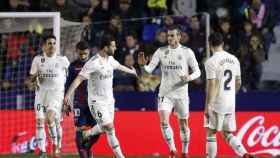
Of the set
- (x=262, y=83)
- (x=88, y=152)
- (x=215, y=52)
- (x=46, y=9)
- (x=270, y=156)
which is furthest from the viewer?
(x=46, y=9)

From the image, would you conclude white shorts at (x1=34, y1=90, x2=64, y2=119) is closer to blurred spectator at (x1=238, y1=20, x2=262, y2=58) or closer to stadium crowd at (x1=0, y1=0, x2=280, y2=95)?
stadium crowd at (x1=0, y1=0, x2=280, y2=95)

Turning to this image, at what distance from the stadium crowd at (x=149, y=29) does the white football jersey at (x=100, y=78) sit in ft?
18.1

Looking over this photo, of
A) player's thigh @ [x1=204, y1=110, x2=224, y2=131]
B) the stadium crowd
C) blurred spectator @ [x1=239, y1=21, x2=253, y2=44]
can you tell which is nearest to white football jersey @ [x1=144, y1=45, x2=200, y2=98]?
player's thigh @ [x1=204, y1=110, x2=224, y2=131]

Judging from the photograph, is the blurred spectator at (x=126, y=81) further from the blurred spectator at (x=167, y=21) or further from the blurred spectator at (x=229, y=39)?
the blurred spectator at (x=229, y=39)

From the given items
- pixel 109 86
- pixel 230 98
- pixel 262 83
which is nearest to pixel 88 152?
pixel 109 86

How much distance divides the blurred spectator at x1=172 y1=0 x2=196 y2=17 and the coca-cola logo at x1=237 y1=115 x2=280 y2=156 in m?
4.33

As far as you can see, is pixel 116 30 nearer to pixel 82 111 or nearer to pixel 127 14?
pixel 127 14

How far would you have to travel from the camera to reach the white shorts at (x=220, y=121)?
17.3 meters

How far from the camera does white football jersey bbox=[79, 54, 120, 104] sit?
17328 mm

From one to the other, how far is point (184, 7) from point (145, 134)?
455 cm

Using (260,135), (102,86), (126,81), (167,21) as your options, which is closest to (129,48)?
(126,81)

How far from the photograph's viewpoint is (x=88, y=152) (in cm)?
1855

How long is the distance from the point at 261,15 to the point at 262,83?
66.1 inches

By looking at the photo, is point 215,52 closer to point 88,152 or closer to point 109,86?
point 109,86
